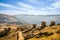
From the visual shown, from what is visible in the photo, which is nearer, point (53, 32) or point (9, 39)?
point (53, 32)

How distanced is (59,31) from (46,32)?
5.40 metres

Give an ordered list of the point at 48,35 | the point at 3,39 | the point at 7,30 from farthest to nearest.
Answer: the point at 7,30 < the point at 3,39 < the point at 48,35

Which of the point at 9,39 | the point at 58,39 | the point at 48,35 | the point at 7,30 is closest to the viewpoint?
the point at 58,39

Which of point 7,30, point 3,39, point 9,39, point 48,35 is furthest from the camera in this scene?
point 7,30

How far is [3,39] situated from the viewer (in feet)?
261

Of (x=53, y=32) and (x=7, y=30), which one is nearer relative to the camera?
(x=53, y=32)

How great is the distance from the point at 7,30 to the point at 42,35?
144 ft

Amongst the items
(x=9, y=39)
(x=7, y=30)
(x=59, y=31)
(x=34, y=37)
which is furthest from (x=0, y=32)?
(x=59, y=31)

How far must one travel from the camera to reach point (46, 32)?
5134cm

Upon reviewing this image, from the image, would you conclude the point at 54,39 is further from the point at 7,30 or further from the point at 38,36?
the point at 7,30

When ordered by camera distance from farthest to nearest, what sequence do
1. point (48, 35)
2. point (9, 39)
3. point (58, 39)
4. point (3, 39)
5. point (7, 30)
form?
point (7, 30) < point (3, 39) < point (9, 39) < point (48, 35) < point (58, 39)

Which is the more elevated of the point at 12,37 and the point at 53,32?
the point at 53,32

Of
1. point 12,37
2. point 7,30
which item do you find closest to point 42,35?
point 12,37

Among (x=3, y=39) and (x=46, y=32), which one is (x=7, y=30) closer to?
(x=3, y=39)
